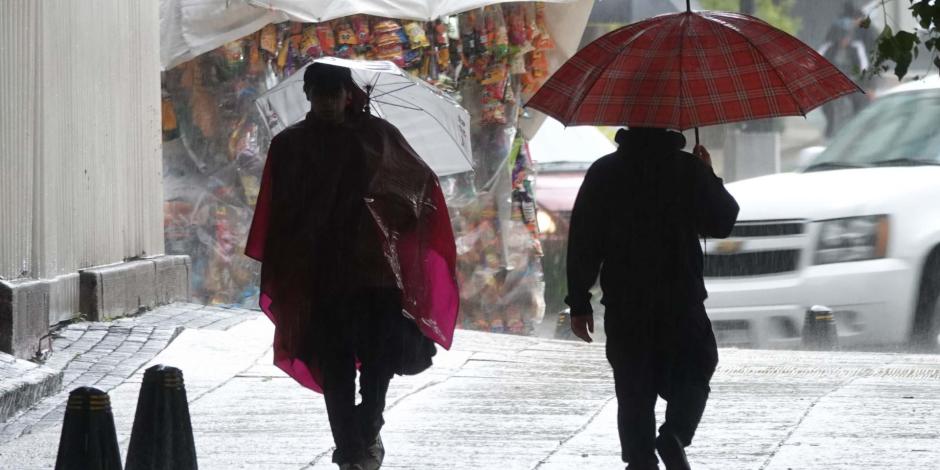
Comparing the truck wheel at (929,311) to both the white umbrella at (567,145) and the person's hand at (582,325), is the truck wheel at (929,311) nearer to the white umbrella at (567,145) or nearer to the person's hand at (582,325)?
the person's hand at (582,325)

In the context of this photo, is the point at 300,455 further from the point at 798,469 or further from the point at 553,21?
the point at 553,21

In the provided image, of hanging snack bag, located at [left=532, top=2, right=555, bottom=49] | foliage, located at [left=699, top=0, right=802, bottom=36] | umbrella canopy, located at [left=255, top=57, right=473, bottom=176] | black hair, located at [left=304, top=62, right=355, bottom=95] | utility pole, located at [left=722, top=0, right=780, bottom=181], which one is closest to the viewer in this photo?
black hair, located at [left=304, top=62, right=355, bottom=95]

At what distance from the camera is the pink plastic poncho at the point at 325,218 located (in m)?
5.84

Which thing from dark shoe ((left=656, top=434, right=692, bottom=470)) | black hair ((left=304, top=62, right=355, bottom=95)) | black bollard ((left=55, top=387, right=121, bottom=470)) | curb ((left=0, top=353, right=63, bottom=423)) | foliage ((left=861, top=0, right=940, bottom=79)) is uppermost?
foliage ((left=861, top=0, right=940, bottom=79))

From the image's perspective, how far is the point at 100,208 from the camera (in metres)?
10.2

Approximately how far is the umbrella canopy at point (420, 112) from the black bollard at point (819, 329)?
11.7ft

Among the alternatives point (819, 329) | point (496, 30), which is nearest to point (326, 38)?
point (496, 30)

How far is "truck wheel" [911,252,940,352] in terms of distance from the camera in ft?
32.4

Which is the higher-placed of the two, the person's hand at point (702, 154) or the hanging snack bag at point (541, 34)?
the hanging snack bag at point (541, 34)

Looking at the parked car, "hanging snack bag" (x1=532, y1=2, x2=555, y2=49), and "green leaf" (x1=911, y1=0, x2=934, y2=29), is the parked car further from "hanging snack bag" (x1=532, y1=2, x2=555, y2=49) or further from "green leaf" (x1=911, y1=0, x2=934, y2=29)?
"green leaf" (x1=911, y1=0, x2=934, y2=29)

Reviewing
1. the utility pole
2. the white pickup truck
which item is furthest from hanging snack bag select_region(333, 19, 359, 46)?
the utility pole

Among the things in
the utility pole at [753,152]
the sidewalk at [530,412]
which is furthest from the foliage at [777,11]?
the sidewalk at [530,412]

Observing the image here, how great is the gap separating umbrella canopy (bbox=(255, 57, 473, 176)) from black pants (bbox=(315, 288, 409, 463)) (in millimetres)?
1042

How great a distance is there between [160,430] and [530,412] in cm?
277
